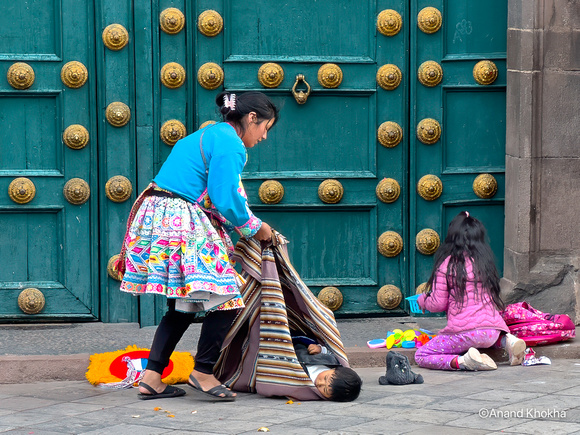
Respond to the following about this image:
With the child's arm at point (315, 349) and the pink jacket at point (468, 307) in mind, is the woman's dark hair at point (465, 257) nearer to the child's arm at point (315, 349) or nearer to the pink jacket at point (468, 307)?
the pink jacket at point (468, 307)

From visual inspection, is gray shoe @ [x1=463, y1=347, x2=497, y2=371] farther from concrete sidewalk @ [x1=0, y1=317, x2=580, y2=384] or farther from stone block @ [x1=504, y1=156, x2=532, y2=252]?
stone block @ [x1=504, y1=156, x2=532, y2=252]

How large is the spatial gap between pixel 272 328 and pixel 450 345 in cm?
127

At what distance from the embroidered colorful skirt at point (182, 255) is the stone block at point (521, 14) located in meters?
2.60

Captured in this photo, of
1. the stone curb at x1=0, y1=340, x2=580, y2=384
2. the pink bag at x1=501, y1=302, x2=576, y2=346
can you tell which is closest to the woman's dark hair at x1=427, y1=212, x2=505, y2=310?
the pink bag at x1=501, y1=302, x2=576, y2=346

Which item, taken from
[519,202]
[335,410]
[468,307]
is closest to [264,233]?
[335,410]

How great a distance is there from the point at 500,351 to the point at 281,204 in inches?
65.1

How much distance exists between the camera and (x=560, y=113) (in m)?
6.76

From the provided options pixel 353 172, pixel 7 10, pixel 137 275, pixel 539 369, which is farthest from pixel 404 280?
pixel 7 10

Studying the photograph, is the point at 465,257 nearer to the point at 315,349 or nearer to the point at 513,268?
the point at 513,268

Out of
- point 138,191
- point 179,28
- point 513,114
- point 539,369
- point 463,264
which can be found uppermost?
point 179,28

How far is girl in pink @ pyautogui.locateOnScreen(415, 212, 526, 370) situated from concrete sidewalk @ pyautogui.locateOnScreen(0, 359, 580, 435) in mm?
301

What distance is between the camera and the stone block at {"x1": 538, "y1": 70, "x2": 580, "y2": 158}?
265 inches

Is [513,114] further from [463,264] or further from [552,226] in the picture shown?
[463,264]

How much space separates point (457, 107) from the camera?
702 centimetres
